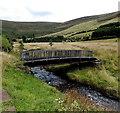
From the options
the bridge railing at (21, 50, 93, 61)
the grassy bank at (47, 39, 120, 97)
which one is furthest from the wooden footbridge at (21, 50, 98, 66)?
the grassy bank at (47, 39, 120, 97)

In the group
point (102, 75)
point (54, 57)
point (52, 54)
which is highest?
point (52, 54)

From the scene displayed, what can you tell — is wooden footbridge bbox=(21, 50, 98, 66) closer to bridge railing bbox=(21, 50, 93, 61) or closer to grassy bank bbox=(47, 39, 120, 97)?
bridge railing bbox=(21, 50, 93, 61)

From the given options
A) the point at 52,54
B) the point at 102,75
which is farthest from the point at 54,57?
the point at 102,75

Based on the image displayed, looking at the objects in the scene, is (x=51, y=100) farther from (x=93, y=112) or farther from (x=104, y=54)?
(x=104, y=54)

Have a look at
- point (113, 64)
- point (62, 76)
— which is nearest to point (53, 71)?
point (62, 76)

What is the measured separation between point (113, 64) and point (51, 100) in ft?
75.2

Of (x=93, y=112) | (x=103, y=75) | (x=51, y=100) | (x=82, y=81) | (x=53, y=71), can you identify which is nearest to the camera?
(x=93, y=112)

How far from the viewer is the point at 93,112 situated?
12.7 metres

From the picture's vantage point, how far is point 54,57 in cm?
2864

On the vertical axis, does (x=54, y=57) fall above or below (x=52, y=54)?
below

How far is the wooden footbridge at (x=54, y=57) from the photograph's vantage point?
84.2ft

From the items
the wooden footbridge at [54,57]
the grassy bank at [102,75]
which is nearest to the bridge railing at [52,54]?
the wooden footbridge at [54,57]

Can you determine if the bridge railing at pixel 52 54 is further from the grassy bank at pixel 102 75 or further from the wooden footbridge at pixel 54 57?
the grassy bank at pixel 102 75

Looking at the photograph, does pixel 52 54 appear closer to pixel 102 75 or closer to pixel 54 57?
pixel 54 57
